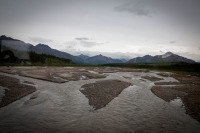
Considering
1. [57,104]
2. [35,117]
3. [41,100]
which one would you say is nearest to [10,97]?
[41,100]

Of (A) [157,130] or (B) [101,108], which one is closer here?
(A) [157,130]

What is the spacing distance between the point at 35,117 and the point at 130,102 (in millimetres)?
15591

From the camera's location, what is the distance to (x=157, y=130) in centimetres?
1858

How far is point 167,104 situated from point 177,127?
10.3 m

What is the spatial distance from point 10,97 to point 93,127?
16238 mm

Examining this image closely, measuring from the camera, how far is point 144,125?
1983 cm

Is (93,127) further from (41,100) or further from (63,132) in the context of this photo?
(41,100)

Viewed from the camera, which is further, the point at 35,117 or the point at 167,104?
the point at 167,104

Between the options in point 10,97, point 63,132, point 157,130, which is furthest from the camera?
point 10,97

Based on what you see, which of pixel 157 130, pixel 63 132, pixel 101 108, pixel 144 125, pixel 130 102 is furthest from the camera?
pixel 130 102

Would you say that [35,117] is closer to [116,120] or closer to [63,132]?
[63,132]

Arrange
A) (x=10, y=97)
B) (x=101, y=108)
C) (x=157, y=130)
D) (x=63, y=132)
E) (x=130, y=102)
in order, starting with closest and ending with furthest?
(x=63, y=132), (x=157, y=130), (x=101, y=108), (x=10, y=97), (x=130, y=102)

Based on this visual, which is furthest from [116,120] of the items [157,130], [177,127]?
[177,127]

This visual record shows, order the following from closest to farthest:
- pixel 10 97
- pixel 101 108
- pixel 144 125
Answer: pixel 144 125
pixel 101 108
pixel 10 97
